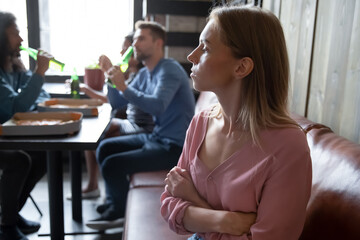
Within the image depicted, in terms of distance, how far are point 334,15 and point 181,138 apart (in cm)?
110

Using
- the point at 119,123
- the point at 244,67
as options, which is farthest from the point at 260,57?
the point at 119,123

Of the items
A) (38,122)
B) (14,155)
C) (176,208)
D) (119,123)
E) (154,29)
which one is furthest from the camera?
(119,123)

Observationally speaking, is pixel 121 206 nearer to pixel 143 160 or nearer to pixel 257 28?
pixel 143 160

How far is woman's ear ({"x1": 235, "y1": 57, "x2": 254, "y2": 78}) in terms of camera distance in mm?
854

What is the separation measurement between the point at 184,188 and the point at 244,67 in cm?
37

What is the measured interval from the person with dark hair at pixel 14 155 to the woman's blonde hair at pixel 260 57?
1327 millimetres

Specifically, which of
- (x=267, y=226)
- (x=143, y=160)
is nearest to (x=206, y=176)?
(x=267, y=226)

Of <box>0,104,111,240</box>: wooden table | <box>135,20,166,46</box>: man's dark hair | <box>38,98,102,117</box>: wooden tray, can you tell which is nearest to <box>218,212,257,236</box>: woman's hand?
<box>0,104,111,240</box>: wooden table

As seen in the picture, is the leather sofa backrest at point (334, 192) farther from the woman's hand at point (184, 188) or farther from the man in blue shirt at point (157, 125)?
the man in blue shirt at point (157, 125)

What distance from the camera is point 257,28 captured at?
0.84 metres

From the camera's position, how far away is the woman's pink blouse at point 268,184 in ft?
2.58

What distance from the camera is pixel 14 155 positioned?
6.10 ft

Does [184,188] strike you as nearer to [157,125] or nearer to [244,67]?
[244,67]

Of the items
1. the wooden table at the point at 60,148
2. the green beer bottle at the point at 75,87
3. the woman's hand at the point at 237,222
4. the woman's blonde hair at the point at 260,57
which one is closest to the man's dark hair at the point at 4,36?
the green beer bottle at the point at 75,87
